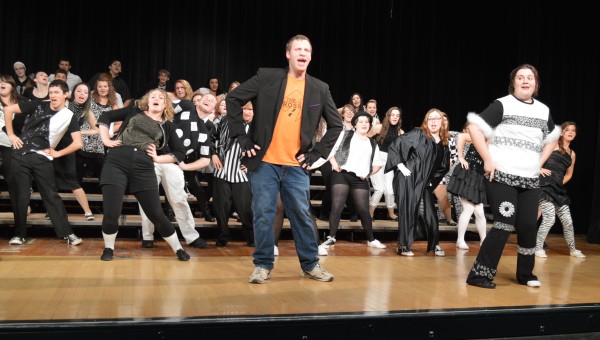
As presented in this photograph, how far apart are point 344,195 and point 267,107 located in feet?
9.57

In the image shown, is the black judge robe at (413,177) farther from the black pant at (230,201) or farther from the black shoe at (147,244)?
the black shoe at (147,244)

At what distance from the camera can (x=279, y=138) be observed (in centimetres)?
436

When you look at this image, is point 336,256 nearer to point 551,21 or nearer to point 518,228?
point 518,228

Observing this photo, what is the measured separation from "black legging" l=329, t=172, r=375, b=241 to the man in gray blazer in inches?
102

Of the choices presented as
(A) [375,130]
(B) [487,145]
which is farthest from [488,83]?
(B) [487,145]

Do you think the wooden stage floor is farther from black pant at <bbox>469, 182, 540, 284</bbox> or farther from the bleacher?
the bleacher

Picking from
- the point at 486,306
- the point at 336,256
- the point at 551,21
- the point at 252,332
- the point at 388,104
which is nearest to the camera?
the point at 252,332

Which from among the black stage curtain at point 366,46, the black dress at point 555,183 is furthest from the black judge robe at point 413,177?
the black stage curtain at point 366,46

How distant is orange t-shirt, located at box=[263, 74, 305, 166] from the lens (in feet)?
14.3

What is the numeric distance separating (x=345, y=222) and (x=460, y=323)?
4.58 meters

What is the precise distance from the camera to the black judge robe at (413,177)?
6.74 m

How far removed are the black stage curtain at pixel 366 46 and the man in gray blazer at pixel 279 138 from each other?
6440 millimetres

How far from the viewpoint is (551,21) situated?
9898 mm

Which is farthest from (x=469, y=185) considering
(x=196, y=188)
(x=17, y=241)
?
(x=17, y=241)
